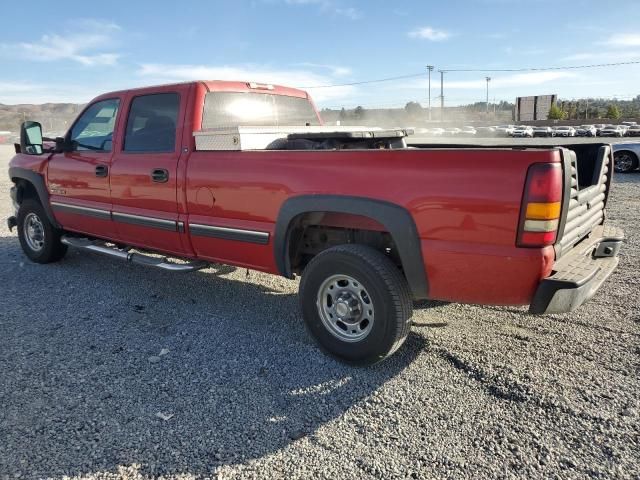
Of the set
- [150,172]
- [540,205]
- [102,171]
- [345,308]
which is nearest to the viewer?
[540,205]

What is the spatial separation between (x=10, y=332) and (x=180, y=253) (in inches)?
59.8

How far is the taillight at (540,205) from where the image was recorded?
2744mm

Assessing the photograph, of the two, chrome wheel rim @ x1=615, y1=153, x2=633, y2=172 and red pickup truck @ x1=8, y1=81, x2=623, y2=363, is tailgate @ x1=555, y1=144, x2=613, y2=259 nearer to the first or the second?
red pickup truck @ x1=8, y1=81, x2=623, y2=363

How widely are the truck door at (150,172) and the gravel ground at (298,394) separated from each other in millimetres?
730

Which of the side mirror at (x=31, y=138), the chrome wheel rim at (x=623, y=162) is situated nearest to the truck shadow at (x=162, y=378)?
the side mirror at (x=31, y=138)

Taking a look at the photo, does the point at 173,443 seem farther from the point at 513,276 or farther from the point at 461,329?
the point at 461,329

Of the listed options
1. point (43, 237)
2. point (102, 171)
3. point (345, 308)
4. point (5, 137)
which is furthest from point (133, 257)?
point (5, 137)

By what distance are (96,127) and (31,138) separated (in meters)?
1.10

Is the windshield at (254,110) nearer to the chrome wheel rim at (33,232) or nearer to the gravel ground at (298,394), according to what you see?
the gravel ground at (298,394)

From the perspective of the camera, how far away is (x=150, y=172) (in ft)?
15.2

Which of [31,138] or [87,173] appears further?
[31,138]

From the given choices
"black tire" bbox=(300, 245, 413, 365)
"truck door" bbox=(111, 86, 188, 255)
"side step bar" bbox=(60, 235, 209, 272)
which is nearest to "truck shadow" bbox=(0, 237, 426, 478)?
"black tire" bbox=(300, 245, 413, 365)

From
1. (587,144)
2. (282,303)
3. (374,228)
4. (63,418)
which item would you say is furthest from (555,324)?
(63,418)

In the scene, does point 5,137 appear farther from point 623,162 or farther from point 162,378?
point 162,378
